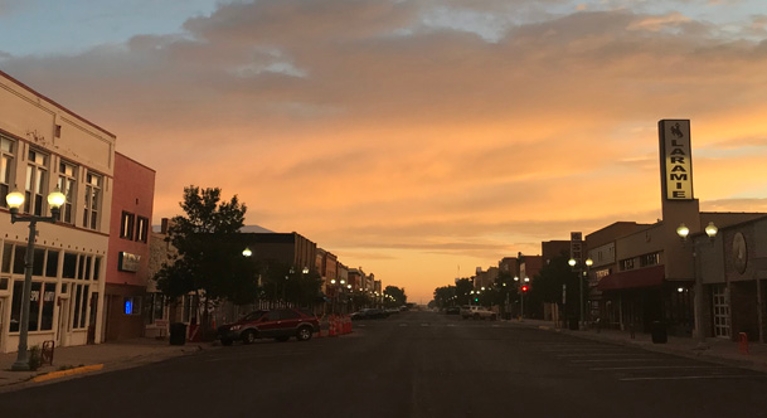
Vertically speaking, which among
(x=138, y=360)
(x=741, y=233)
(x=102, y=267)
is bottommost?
(x=138, y=360)

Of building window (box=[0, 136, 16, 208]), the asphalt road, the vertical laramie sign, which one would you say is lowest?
the asphalt road

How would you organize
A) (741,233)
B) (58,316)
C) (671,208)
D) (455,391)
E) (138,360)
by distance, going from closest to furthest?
(455,391) < (138,360) < (58,316) < (741,233) < (671,208)

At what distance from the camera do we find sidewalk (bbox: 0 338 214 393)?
1773 centimetres

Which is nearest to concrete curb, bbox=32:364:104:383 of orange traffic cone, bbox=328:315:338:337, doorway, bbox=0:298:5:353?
doorway, bbox=0:298:5:353

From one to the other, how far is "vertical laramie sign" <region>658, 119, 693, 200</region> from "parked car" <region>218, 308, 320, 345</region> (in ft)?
74.6

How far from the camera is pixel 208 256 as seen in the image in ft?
121

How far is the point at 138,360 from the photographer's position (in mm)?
24578

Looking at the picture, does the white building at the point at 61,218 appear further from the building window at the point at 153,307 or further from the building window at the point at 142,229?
the building window at the point at 153,307

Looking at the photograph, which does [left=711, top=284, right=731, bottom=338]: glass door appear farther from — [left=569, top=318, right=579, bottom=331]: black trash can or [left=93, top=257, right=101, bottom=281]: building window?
[left=93, top=257, right=101, bottom=281]: building window

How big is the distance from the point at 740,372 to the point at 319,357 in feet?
45.0

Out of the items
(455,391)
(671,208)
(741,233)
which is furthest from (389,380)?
(671,208)

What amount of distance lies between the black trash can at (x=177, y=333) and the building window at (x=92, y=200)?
20.2 feet

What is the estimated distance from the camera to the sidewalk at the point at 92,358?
17734mm

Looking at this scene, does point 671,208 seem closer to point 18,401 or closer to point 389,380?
point 389,380
